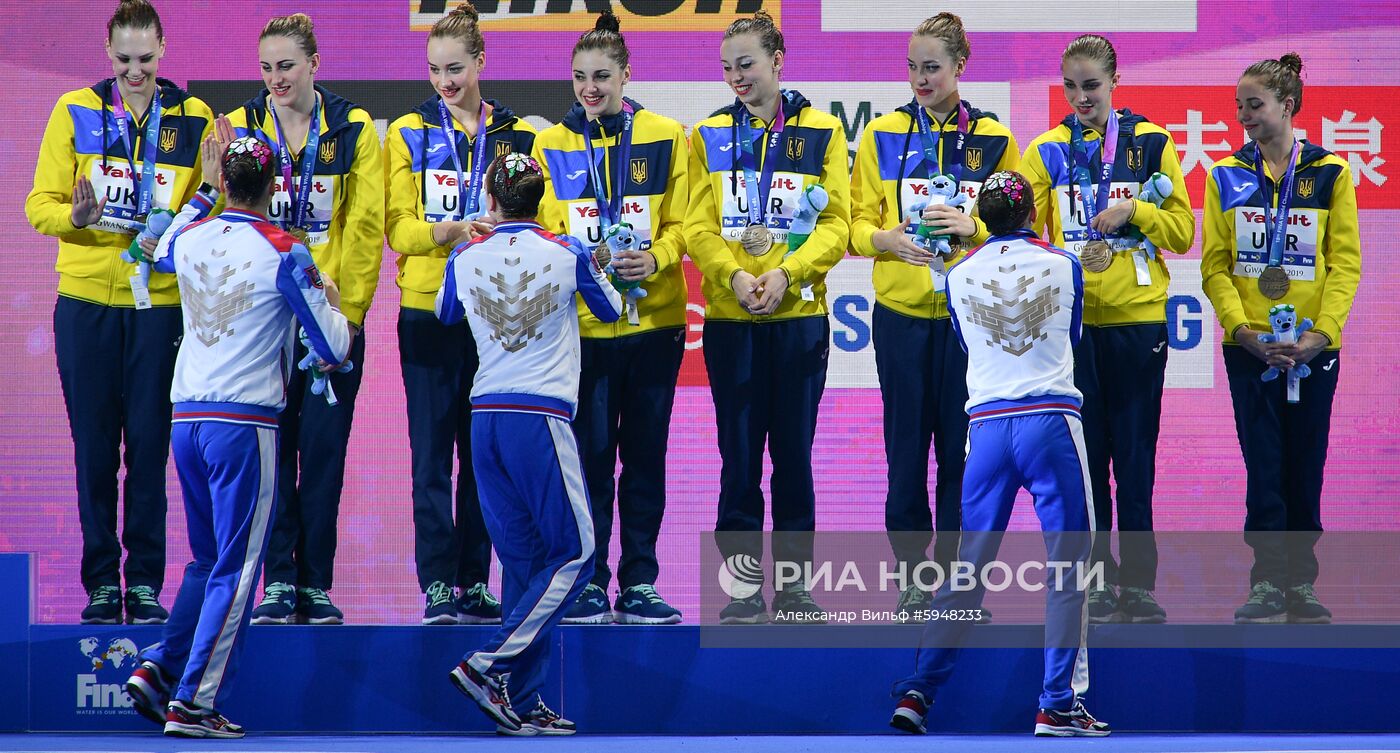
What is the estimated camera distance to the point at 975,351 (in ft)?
14.3

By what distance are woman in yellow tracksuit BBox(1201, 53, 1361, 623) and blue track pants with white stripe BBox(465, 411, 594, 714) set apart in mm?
2331

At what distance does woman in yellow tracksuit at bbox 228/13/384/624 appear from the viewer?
15.2 feet

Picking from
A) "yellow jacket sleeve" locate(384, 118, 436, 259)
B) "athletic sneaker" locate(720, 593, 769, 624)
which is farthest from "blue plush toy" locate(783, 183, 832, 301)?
"yellow jacket sleeve" locate(384, 118, 436, 259)

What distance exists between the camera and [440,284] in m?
4.74

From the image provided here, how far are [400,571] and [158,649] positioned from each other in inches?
74.2

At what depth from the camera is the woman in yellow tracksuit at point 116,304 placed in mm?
4660

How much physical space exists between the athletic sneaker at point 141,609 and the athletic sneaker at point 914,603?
2.38 meters

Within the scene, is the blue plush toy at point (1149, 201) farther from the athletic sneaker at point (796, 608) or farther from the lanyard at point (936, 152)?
the athletic sneaker at point (796, 608)

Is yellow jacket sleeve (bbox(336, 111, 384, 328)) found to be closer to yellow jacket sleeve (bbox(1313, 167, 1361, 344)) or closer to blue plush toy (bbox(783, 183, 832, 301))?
blue plush toy (bbox(783, 183, 832, 301))

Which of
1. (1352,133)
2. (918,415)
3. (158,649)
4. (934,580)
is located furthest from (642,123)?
(1352,133)

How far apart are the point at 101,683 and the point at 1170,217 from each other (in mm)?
3802

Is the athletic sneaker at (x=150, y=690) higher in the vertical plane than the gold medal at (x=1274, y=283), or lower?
lower

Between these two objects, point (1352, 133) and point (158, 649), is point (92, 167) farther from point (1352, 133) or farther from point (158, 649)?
point (1352, 133)

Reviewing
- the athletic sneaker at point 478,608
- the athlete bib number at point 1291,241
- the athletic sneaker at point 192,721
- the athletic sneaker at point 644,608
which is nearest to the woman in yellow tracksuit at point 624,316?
the athletic sneaker at point 644,608
